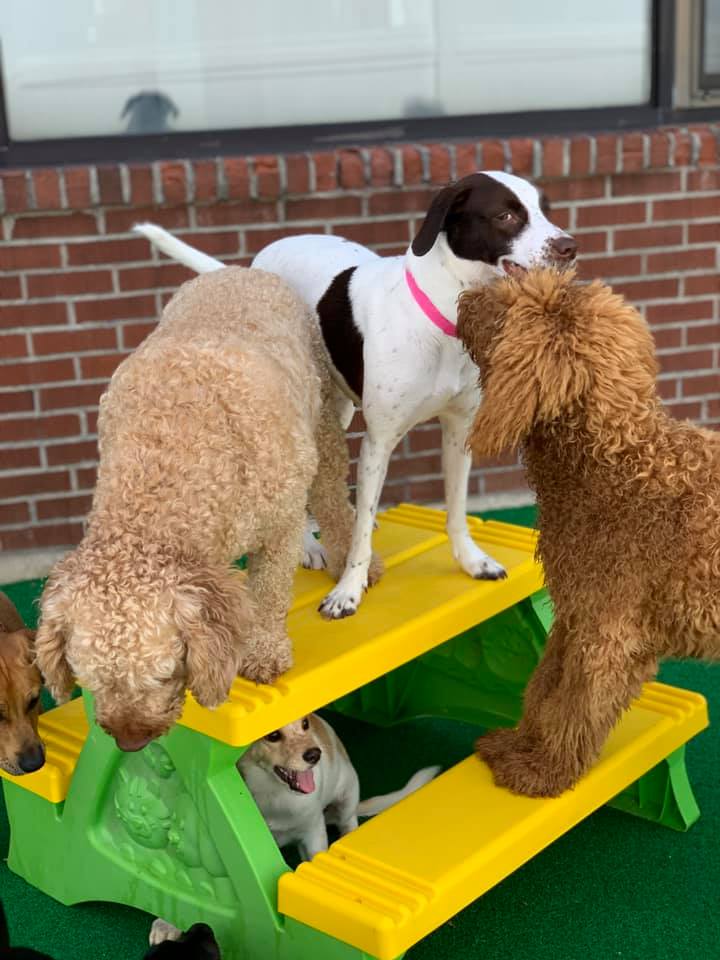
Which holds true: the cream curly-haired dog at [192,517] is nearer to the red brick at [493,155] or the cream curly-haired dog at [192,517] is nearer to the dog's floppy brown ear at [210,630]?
the dog's floppy brown ear at [210,630]

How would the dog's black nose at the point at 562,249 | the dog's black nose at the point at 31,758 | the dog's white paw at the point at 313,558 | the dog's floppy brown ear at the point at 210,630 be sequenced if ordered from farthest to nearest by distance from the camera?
1. the dog's white paw at the point at 313,558
2. the dog's black nose at the point at 31,758
3. the dog's black nose at the point at 562,249
4. the dog's floppy brown ear at the point at 210,630

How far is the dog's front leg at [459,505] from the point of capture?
3170mm

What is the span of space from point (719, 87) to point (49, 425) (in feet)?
10.6

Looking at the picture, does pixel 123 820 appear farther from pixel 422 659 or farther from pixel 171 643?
pixel 422 659

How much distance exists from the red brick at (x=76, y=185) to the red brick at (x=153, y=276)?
32 centimetres

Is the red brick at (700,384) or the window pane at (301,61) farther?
the red brick at (700,384)

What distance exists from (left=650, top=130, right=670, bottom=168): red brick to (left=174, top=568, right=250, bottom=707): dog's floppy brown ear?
3.55 meters

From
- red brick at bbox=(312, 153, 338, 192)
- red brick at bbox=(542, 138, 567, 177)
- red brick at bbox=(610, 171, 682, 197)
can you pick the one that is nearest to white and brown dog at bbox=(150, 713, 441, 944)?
red brick at bbox=(312, 153, 338, 192)

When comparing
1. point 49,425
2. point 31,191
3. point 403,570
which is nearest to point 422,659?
point 403,570

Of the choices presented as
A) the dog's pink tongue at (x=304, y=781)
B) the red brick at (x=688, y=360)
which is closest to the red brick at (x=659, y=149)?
the red brick at (x=688, y=360)

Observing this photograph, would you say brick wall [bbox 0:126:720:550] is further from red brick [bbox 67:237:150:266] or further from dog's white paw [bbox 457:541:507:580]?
dog's white paw [bbox 457:541:507:580]

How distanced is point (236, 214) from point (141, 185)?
389mm

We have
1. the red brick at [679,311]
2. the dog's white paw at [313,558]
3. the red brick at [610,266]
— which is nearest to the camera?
the dog's white paw at [313,558]

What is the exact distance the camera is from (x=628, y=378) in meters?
2.46
